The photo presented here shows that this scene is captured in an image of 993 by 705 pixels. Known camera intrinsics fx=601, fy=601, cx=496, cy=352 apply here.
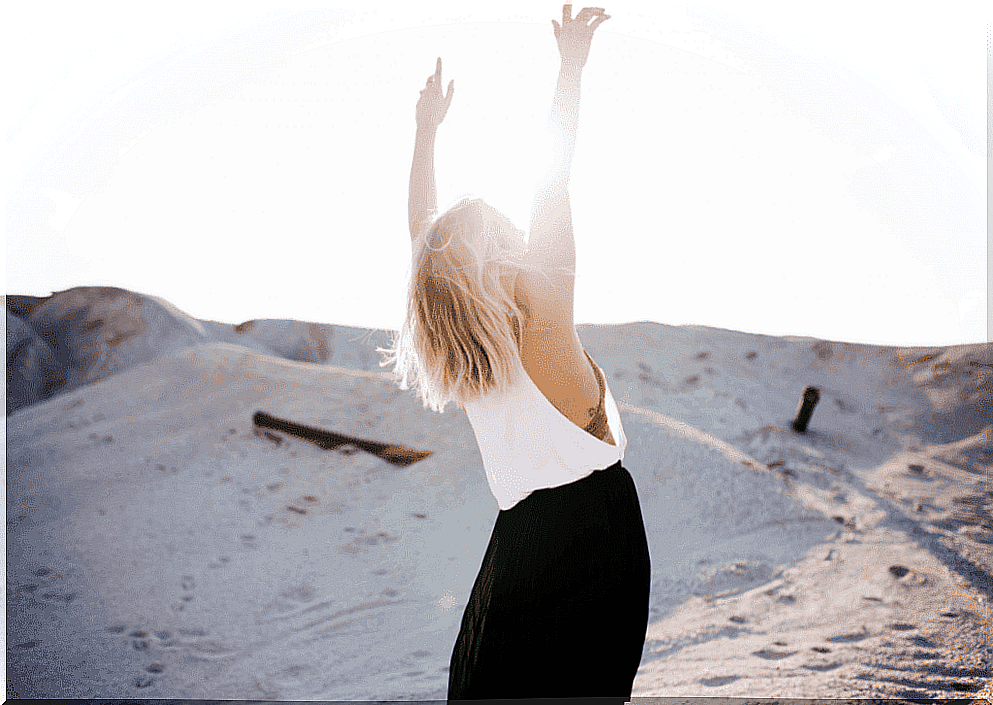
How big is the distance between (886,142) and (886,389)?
2.94 metres

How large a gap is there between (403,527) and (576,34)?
2.33 metres

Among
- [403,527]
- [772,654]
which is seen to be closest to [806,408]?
[772,654]

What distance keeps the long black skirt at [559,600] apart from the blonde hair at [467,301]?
0.54 ft

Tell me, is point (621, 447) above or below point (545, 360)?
below

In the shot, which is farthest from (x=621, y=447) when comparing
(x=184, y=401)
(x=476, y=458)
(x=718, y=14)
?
(x=184, y=401)

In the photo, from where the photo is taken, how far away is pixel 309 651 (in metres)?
2.03

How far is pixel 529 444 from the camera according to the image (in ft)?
2.04

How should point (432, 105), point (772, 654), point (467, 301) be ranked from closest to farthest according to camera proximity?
point (467, 301)
point (432, 105)
point (772, 654)

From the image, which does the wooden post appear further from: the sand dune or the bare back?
the bare back

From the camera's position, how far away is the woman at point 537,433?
1.92 feet

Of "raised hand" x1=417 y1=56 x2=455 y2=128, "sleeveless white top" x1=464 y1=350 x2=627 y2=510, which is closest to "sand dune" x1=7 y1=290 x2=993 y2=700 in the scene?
"sleeveless white top" x1=464 y1=350 x2=627 y2=510

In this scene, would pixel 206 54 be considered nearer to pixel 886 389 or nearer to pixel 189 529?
pixel 189 529

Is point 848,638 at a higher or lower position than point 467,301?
lower

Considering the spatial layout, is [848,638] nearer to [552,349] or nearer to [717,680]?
[717,680]
